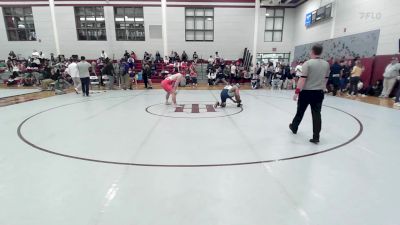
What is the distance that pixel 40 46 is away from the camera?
19.5 meters

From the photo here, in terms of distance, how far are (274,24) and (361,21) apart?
911 centimetres

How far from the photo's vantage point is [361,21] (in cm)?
1170

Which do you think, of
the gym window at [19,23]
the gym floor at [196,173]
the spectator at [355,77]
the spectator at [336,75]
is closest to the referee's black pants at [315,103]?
the gym floor at [196,173]

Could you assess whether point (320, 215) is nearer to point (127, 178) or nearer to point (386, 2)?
point (127, 178)

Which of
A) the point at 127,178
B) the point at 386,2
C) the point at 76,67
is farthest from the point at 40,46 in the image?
the point at 386,2

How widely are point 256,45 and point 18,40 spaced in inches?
779

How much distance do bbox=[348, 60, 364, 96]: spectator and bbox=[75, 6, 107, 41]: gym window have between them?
18.1 m

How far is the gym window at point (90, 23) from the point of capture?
1938cm

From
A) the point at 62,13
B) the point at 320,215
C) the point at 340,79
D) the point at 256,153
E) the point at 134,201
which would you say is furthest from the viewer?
the point at 62,13

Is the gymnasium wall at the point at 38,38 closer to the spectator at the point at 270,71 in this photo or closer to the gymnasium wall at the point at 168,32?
the gymnasium wall at the point at 168,32

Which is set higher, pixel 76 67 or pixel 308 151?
pixel 76 67

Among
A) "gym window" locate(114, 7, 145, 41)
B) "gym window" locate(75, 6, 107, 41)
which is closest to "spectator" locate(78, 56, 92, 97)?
"gym window" locate(114, 7, 145, 41)

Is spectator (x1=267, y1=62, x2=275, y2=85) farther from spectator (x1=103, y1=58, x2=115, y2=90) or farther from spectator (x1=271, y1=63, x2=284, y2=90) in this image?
spectator (x1=103, y1=58, x2=115, y2=90)

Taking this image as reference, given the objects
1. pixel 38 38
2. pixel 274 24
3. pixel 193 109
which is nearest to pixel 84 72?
pixel 193 109
